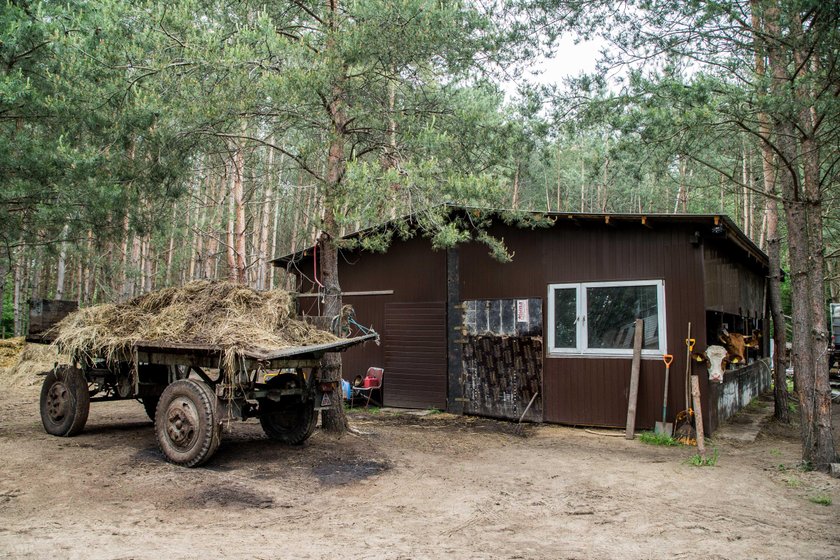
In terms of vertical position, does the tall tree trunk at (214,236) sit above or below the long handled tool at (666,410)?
above

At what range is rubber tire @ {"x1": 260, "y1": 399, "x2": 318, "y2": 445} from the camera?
7.13 metres

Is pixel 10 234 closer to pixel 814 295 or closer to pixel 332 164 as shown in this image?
pixel 332 164

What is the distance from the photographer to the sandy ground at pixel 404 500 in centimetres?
412

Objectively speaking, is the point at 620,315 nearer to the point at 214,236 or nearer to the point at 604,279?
the point at 604,279

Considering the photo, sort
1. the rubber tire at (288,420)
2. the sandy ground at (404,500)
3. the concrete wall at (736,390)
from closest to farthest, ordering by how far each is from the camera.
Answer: the sandy ground at (404,500) < the rubber tire at (288,420) < the concrete wall at (736,390)

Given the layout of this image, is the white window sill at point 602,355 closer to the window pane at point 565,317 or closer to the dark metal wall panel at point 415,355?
the window pane at point 565,317

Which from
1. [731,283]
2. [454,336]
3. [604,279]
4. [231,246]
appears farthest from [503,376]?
[231,246]

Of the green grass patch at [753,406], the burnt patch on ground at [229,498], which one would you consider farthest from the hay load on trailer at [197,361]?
the green grass patch at [753,406]

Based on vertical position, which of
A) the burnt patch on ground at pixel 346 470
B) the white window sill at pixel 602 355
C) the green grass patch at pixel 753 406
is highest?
the white window sill at pixel 602 355

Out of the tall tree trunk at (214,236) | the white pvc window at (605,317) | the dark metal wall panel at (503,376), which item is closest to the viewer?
the white pvc window at (605,317)

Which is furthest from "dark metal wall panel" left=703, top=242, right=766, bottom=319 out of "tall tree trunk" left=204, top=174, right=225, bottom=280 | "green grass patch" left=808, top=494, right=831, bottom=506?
"tall tree trunk" left=204, top=174, right=225, bottom=280

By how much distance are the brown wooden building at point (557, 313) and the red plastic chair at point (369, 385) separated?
0.69 feet

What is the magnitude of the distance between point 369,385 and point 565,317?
12.8 feet

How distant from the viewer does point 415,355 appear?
36.7ft
